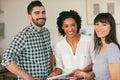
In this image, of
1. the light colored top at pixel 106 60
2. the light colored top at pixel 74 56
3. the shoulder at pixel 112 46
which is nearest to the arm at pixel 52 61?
the light colored top at pixel 74 56

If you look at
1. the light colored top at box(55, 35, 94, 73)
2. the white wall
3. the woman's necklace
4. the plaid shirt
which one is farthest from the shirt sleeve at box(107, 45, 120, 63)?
the white wall

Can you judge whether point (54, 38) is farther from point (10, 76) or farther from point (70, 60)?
point (70, 60)

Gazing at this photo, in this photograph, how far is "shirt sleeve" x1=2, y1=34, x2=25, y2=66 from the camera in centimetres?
191

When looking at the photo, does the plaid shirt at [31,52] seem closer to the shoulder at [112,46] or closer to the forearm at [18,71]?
the forearm at [18,71]

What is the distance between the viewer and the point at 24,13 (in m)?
3.74

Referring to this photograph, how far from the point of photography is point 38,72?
2076 millimetres

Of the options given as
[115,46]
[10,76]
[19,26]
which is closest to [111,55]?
[115,46]

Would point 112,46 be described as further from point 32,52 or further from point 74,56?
point 32,52

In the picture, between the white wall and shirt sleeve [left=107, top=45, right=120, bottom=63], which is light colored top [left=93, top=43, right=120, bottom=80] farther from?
the white wall

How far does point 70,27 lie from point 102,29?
45cm

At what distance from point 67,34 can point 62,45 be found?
0.12 meters

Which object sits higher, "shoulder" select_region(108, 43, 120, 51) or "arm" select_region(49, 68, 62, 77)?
"shoulder" select_region(108, 43, 120, 51)

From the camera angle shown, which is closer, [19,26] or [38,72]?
[38,72]

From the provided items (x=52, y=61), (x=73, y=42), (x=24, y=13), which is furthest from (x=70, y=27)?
(x=24, y=13)
